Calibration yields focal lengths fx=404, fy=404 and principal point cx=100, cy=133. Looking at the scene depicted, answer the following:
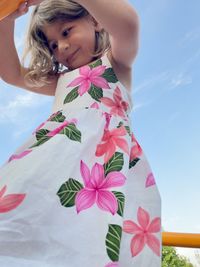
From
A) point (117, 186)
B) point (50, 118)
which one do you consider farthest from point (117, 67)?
point (117, 186)

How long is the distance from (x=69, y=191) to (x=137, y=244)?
0.13 m

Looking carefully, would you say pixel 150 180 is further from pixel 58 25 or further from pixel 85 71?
pixel 58 25

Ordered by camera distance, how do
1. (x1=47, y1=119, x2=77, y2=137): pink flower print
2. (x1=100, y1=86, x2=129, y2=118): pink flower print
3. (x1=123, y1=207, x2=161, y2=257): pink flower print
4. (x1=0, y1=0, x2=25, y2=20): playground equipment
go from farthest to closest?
1. (x1=100, y1=86, x2=129, y2=118): pink flower print
2. (x1=47, y1=119, x2=77, y2=137): pink flower print
3. (x1=123, y1=207, x2=161, y2=257): pink flower print
4. (x1=0, y1=0, x2=25, y2=20): playground equipment

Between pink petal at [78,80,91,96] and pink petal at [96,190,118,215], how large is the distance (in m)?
0.28

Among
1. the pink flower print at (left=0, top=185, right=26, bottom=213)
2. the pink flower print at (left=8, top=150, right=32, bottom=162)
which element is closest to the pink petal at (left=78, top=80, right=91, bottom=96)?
the pink flower print at (left=8, top=150, right=32, bottom=162)

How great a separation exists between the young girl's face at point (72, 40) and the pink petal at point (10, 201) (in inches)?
17.7

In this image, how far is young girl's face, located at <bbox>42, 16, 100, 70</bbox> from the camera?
0.91 metres

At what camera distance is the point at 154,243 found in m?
0.61

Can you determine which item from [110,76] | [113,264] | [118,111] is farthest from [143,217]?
[110,76]

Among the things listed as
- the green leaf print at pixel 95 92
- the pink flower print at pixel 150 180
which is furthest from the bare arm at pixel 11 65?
the pink flower print at pixel 150 180

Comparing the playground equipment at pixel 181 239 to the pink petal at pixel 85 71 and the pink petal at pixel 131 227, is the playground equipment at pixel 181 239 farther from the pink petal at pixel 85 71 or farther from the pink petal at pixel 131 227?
the pink petal at pixel 85 71

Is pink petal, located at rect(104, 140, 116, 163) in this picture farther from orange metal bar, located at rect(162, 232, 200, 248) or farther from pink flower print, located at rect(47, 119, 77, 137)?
orange metal bar, located at rect(162, 232, 200, 248)

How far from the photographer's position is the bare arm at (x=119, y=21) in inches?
27.8

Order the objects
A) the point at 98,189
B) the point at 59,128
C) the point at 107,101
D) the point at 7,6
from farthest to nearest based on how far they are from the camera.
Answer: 1. the point at 107,101
2. the point at 59,128
3. the point at 98,189
4. the point at 7,6
